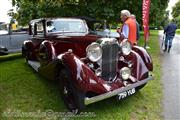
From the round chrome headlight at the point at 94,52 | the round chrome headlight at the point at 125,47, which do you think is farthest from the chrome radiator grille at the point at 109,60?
the round chrome headlight at the point at 125,47

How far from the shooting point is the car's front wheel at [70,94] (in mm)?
4324

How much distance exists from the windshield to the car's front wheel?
1890 millimetres

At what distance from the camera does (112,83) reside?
4.93m

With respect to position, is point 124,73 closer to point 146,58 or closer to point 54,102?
point 146,58

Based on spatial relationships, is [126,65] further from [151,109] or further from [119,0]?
[119,0]

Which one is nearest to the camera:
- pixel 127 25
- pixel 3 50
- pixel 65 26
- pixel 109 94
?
pixel 109 94

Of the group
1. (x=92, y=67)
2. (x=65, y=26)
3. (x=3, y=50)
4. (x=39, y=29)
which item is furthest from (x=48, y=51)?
(x=3, y=50)

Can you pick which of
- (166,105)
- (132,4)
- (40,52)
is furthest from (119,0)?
(166,105)

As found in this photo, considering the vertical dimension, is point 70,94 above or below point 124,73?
below

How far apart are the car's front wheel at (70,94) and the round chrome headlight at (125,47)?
134cm

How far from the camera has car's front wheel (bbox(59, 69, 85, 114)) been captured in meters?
4.32

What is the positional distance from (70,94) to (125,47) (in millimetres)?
1547

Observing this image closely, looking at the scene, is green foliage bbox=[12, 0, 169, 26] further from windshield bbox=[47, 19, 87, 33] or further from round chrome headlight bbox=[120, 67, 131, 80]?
round chrome headlight bbox=[120, 67, 131, 80]

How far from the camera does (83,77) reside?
14.3 feet
